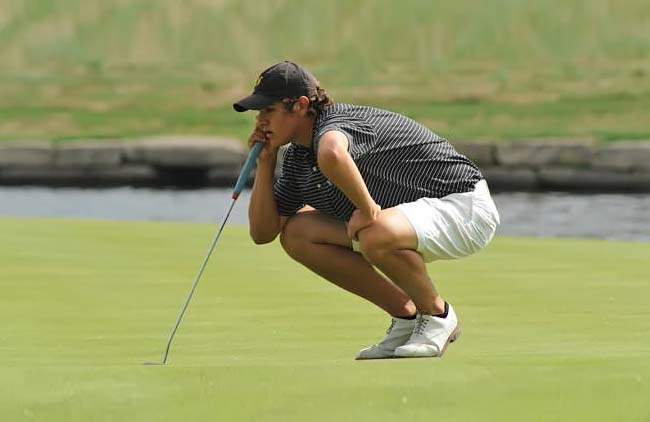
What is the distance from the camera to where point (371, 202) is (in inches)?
189

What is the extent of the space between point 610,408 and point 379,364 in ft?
2.18

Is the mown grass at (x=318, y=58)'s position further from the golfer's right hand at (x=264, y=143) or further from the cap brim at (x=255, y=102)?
the cap brim at (x=255, y=102)

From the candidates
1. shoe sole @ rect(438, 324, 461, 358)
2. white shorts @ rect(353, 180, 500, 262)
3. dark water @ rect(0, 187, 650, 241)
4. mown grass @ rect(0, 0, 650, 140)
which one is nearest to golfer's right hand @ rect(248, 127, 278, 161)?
white shorts @ rect(353, 180, 500, 262)

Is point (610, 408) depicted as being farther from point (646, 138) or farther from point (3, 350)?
point (646, 138)

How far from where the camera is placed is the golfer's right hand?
505 centimetres

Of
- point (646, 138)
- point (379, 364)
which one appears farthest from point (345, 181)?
point (646, 138)

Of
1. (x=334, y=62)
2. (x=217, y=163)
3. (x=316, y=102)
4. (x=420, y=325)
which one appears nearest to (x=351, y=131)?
(x=316, y=102)

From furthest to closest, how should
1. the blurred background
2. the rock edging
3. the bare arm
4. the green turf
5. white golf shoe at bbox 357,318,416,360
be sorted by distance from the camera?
the blurred background
the rock edging
the bare arm
white golf shoe at bbox 357,318,416,360
the green turf

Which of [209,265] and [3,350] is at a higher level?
[3,350]

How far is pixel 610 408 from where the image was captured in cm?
429

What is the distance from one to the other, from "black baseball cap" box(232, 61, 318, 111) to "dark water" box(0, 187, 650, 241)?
11540mm

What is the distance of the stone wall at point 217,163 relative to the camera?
2102cm

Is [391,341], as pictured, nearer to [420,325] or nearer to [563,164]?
[420,325]

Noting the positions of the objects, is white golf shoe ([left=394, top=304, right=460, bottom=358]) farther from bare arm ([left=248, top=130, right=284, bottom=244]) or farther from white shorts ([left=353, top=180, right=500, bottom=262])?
bare arm ([left=248, top=130, right=284, bottom=244])
